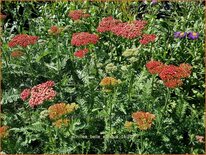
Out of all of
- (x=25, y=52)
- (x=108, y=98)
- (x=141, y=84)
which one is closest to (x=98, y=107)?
(x=108, y=98)

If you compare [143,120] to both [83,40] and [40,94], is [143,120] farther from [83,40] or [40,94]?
[83,40]

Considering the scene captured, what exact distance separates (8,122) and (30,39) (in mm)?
611

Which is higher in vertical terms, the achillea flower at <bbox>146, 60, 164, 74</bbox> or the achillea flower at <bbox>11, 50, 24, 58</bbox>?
the achillea flower at <bbox>146, 60, 164, 74</bbox>

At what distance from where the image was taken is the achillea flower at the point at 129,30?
285 centimetres

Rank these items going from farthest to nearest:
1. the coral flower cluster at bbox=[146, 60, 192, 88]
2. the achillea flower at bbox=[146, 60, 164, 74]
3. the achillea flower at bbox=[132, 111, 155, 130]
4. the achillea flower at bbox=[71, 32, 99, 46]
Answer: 1. the achillea flower at bbox=[71, 32, 99, 46]
2. the achillea flower at bbox=[146, 60, 164, 74]
3. the coral flower cluster at bbox=[146, 60, 192, 88]
4. the achillea flower at bbox=[132, 111, 155, 130]

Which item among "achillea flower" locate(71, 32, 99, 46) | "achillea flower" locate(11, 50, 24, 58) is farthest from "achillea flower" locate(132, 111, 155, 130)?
"achillea flower" locate(11, 50, 24, 58)

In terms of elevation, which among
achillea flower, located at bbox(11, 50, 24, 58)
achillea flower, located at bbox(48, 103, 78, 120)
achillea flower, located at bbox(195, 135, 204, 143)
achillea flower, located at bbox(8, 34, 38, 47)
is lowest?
achillea flower, located at bbox(195, 135, 204, 143)

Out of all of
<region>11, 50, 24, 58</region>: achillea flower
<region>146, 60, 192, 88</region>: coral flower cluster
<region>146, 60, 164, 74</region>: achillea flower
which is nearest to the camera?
<region>146, 60, 192, 88</region>: coral flower cluster

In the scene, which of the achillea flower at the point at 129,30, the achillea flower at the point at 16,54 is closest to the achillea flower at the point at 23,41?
the achillea flower at the point at 16,54

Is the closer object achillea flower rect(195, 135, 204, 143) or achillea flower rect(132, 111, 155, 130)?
achillea flower rect(132, 111, 155, 130)

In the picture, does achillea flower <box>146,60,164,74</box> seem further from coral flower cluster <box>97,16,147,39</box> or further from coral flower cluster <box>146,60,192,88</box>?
coral flower cluster <box>97,16,147,39</box>

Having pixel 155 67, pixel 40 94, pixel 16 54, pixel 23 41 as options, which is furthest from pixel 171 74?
pixel 16 54

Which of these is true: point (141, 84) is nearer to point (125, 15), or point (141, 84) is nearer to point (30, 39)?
point (30, 39)

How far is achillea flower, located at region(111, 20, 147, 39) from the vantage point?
285cm
